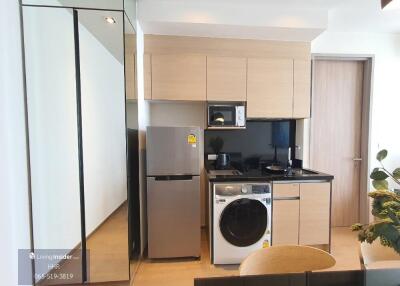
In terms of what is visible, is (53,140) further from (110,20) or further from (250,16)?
(250,16)

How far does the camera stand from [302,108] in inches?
103

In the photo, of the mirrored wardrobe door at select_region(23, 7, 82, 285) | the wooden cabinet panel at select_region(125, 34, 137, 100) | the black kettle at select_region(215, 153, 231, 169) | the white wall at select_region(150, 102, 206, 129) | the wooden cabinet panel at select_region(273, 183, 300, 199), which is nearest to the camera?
the mirrored wardrobe door at select_region(23, 7, 82, 285)

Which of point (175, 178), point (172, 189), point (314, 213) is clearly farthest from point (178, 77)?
point (314, 213)

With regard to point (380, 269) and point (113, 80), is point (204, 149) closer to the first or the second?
point (113, 80)

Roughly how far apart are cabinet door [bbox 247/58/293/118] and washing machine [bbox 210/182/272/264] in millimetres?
889

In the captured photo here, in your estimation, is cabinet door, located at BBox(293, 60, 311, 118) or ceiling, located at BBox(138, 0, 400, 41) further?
cabinet door, located at BBox(293, 60, 311, 118)

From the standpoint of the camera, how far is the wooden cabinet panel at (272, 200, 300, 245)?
2346 mm

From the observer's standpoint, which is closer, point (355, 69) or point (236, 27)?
point (236, 27)

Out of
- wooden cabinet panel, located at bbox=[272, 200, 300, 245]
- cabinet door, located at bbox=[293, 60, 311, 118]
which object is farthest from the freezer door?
cabinet door, located at bbox=[293, 60, 311, 118]

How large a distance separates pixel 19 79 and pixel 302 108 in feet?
9.20

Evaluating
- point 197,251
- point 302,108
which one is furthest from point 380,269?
point 302,108

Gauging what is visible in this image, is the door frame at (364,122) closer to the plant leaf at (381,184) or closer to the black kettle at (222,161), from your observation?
the black kettle at (222,161)

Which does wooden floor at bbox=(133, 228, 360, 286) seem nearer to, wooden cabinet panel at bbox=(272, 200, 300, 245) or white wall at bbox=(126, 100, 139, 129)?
wooden cabinet panel at bbox=(272, 200, 300, 245)

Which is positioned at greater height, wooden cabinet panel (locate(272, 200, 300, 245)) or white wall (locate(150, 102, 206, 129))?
white wall (locate(150, 102, 206, 129))
